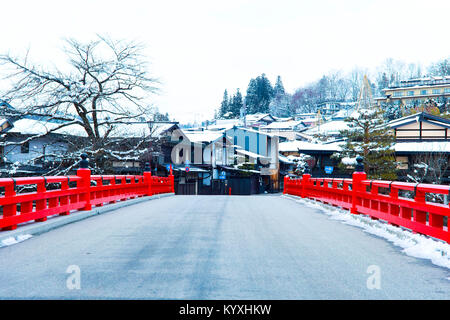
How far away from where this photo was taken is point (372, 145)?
35.5 m

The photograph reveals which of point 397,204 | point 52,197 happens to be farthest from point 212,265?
point 52,197

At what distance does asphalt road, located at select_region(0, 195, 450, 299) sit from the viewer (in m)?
4.18

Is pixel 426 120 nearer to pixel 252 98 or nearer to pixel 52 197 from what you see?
pixel 52 197

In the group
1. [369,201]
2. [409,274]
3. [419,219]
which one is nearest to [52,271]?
→ [409,274]

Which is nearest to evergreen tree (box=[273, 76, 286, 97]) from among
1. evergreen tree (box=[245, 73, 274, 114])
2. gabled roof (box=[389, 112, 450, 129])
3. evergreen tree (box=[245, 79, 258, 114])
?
evergreen tree (box=[245, 73, 274, 114])

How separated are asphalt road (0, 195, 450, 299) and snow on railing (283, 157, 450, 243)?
0.57 metres

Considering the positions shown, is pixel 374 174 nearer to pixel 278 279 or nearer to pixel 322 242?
pixel 322 242

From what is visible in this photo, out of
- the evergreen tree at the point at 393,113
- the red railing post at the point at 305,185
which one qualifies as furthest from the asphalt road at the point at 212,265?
the evergreen tree at the point at 393,113

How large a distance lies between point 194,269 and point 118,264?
96cm

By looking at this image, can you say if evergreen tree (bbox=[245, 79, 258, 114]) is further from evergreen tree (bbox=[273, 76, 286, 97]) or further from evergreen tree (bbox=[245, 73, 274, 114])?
evergreen tree (bbox=[273, 76, 286, 97])

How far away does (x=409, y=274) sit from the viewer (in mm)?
4996

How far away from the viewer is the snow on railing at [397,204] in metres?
6.30

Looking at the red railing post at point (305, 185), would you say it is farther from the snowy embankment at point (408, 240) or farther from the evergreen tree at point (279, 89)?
the evergreen tree at point (279, 89)

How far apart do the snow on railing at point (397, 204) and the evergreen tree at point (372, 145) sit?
2185 centimetres
